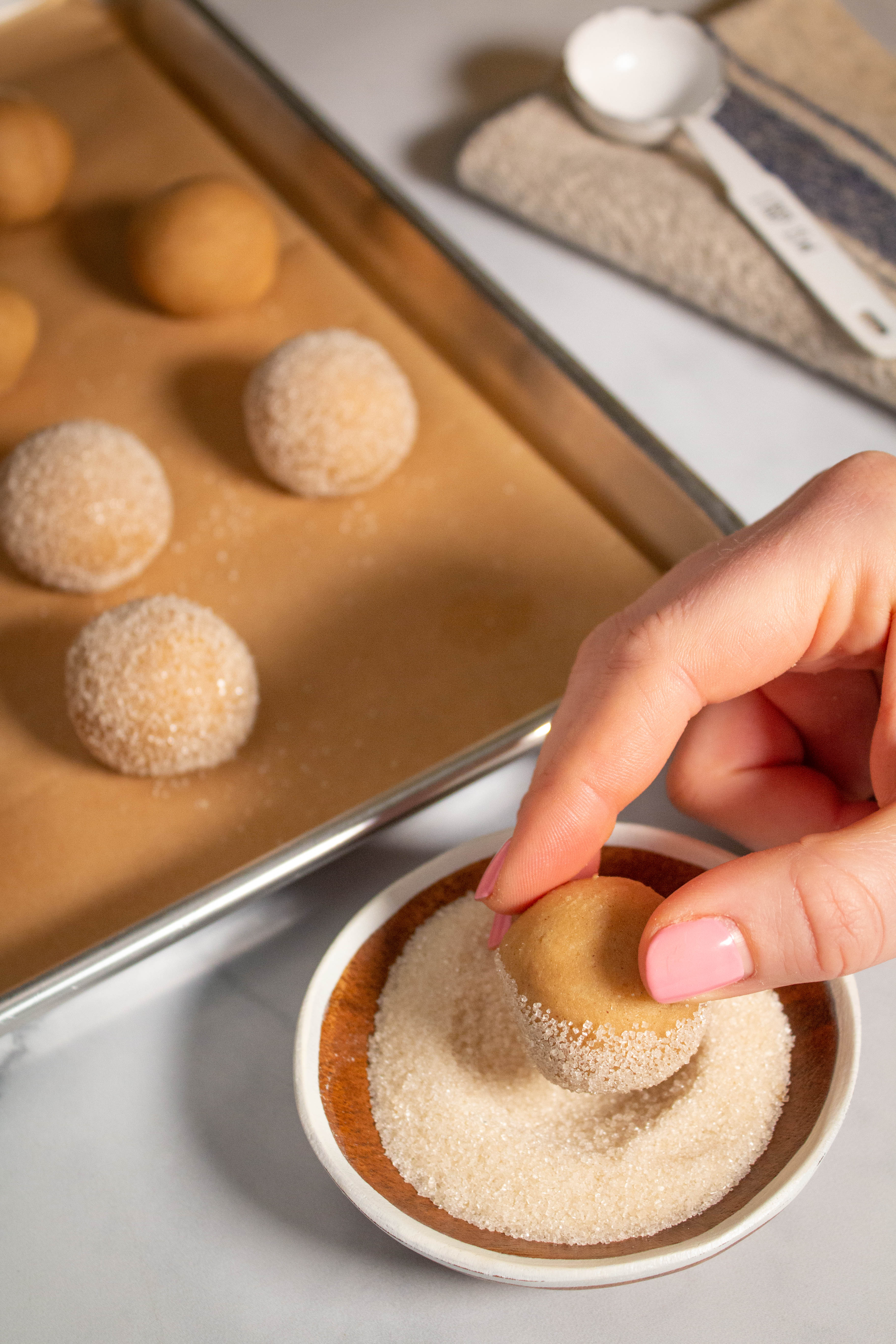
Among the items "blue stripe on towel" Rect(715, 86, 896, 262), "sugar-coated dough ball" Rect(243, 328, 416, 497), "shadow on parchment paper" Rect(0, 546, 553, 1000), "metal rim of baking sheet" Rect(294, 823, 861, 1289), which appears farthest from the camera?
"blue stripe on towel" Rect(715, 86, 896, 262)

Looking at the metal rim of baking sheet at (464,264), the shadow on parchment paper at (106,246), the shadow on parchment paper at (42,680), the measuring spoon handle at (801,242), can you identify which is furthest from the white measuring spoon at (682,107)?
the shadow on parchment paper at (42,680)

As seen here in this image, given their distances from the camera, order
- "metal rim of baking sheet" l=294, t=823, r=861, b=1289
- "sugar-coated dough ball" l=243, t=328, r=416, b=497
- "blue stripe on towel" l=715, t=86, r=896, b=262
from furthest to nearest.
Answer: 1. "blue stripe on towel" l=715, t=86, r=896, b=262
2. "sugar-coated dough ball" l=243, t=328, r=416, b=497
3. "metal rim of baking sheet" l=294, t=823, r=861, b=1289

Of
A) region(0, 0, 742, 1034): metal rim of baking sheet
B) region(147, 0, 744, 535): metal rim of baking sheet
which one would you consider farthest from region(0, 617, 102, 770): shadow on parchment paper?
region(147, 0, 744, 535): metal rim of baking sheet

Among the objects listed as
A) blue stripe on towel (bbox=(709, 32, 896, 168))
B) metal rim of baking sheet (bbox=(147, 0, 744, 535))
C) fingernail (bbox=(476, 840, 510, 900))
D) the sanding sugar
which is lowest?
the sanding sugar

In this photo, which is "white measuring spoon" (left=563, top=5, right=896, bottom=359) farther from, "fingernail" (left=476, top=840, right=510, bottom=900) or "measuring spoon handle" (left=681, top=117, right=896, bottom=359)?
Result: "fingernail" (left=476, top=840, right=510, bottom=900)

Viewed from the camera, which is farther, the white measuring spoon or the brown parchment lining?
the white measuring spoon

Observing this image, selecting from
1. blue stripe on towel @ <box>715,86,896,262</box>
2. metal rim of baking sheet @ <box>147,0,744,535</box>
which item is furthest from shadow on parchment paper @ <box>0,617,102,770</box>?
blue stripe on towel @ <box>715,86,896,262</box>

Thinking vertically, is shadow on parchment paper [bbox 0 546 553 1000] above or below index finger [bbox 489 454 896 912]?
below

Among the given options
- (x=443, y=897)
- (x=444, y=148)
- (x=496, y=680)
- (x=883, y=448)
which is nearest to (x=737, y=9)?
(x=444, y=148)
